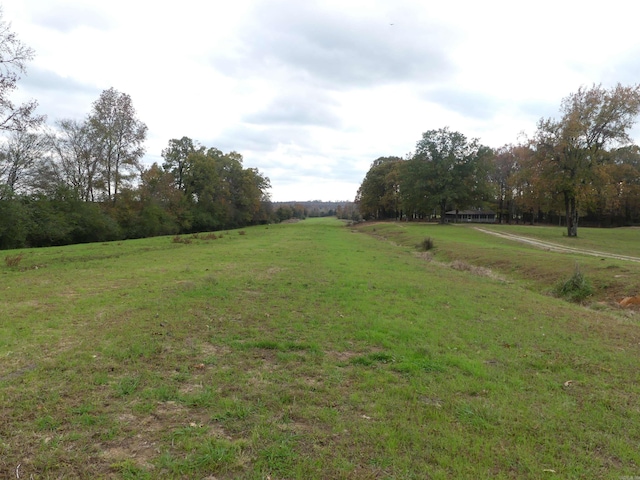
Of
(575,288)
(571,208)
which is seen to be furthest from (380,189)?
(575,288)

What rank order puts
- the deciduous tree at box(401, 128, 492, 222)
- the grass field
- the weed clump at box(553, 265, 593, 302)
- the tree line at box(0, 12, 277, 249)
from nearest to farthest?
the grass field, the weed clump at box(553, 265, 593, 302), the tree line at box(0, 12, 277, 249), the deciduous tree at box(401, 128, 492, 222)

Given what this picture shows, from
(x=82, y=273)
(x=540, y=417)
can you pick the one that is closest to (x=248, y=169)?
(x=82, y=273)

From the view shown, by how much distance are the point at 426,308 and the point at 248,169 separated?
74268 mm

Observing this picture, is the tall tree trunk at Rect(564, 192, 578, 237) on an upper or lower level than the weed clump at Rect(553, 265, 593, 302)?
upper

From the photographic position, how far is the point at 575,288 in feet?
43.2

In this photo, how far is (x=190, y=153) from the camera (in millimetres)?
61625

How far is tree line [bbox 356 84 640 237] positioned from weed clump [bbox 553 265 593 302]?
79.8 ft

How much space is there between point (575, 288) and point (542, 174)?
26.5 meters

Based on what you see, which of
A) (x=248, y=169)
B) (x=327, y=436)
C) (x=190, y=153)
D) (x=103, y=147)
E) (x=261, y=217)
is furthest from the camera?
(x=261, y=217)

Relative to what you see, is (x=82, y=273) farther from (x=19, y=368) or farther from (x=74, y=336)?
(x=19, y=368)

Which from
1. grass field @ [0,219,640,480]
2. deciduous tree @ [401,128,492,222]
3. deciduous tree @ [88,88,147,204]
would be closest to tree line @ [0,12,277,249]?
deciduous tree @ [88,88,147,204]

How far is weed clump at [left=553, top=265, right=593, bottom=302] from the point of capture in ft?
42.1

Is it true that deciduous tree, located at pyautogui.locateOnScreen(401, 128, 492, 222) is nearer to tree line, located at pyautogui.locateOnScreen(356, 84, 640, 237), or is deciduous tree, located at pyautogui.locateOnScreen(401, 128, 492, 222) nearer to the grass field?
tree line, located at pyautogui.locateOnScreen(356, 84, 640, 237)

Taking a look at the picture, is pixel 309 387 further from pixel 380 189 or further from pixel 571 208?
pixel 380 189
